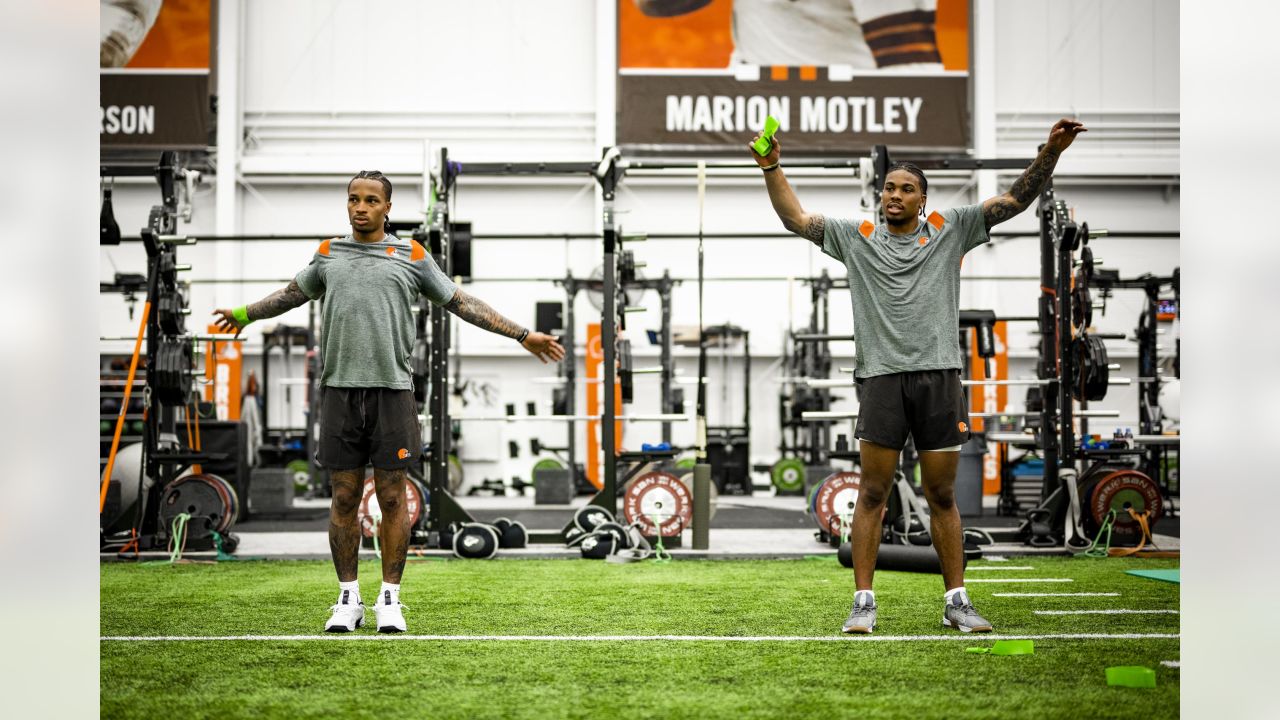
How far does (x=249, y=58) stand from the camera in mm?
13516

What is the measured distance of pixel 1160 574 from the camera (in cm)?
496

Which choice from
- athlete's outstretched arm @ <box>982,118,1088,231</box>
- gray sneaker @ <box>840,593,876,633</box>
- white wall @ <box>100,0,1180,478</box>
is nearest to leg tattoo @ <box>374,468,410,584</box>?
gray sneaker @ <box>840,593,876,633</box>

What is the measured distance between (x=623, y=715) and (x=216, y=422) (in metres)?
6.57

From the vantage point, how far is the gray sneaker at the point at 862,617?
3465mm

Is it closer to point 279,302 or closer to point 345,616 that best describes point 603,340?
point 279,302

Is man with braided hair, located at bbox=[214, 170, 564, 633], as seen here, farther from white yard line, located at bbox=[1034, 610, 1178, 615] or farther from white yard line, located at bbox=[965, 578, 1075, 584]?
white yard line, located at bbox=[965, 578, 1075, 584]

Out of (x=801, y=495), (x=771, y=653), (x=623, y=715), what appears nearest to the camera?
(x=623, y=715)

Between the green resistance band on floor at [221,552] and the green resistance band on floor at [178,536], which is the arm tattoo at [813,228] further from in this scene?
the green resistance band on floor at [178,536]

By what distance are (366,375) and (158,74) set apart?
36.2 ft

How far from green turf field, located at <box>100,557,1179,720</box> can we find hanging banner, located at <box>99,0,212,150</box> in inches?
365

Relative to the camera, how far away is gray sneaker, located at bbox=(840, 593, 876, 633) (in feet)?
11.4
